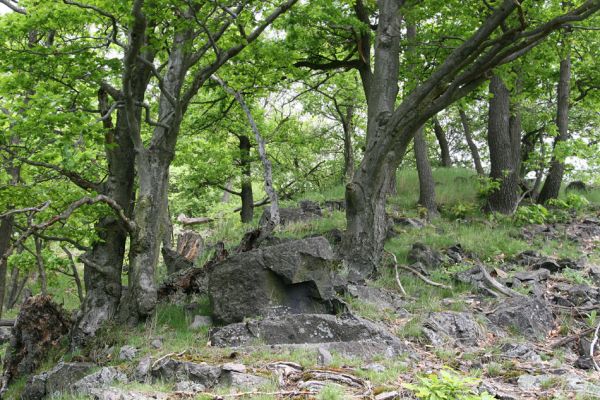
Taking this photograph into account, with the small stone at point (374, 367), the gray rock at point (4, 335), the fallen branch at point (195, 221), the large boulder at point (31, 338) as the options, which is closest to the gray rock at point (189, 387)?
the small stone at point (374, 367)

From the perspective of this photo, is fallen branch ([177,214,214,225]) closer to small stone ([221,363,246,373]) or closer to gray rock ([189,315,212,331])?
gray rock ([189,315,212,331])

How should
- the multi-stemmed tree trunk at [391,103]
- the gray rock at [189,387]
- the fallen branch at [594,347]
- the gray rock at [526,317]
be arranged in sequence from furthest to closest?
the multi-stemmed tree trunk at [391,103] → the gray rock at [526,317] → the fallen branch at [594,347] → the gray rock at [189,387]

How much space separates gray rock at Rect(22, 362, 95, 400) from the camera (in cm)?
632

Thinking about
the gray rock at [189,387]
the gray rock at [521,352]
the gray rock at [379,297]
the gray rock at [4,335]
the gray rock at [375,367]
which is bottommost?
the gray rock at [4,335]

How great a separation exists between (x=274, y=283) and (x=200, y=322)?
122 centimetres

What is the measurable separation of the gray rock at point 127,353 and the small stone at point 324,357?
7.78ft

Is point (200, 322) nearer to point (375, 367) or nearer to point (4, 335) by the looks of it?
point (375, 367)

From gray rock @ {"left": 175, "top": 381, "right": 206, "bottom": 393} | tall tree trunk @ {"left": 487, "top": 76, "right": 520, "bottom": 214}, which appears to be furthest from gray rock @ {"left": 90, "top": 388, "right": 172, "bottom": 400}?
tall tree trunk @ {"left": 487, "top": 76, "right": 520, "bottom": 214}

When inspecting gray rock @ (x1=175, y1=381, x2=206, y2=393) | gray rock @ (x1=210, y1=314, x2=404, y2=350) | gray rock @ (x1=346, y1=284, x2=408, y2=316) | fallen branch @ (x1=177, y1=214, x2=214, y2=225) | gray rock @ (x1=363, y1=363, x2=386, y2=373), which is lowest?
gray rock @ (x1=363, y1=363, x2=386, y2=373)

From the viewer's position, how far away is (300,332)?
6730 mm

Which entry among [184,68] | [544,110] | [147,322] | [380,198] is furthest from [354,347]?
[544,110]

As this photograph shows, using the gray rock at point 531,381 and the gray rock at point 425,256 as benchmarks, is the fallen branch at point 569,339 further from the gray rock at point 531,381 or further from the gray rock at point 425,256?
the gray rock at point 425,256

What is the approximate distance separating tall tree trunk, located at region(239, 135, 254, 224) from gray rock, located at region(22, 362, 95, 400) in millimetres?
12677

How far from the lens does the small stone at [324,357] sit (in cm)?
577
